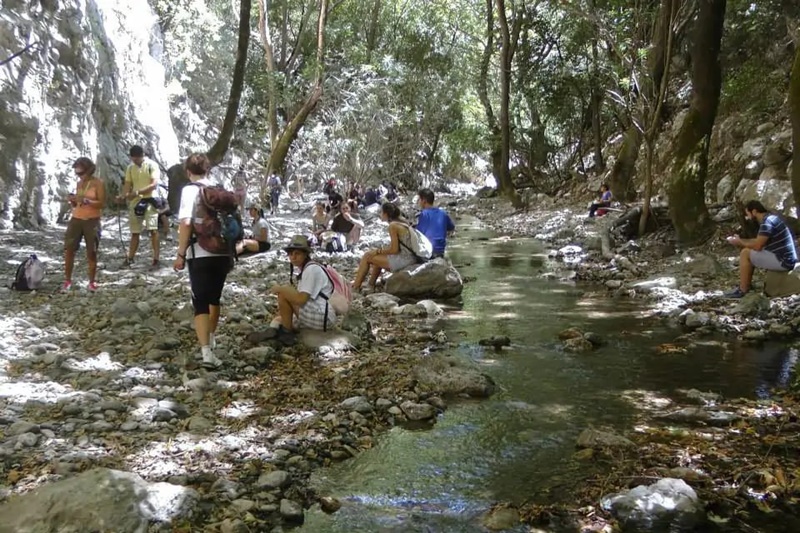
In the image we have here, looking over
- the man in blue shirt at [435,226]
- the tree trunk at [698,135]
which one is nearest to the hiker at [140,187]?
the man in blue shirt at [435,226]

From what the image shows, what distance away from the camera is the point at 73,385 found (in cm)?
501

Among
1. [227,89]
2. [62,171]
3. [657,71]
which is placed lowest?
[62,171]

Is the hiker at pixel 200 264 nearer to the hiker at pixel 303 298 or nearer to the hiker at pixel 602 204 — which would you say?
the hiker at pixel 303 298

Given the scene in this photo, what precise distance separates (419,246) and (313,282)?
11.7 ft

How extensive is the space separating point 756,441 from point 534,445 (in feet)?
4.88

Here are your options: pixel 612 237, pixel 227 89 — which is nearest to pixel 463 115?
pixel 227 89

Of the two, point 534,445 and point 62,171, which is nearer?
point 534,445

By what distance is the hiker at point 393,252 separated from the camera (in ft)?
31.5

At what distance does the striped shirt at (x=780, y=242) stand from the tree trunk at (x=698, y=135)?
3355mm

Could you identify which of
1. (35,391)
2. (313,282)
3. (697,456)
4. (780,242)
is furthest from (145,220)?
(780,242)

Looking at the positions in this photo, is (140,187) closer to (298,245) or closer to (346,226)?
(298,245)

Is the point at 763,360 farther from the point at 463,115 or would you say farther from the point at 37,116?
the point at 463,115

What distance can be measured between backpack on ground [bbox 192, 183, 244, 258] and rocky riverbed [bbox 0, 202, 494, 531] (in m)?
1.13

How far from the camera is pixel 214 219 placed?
17.3 feet
